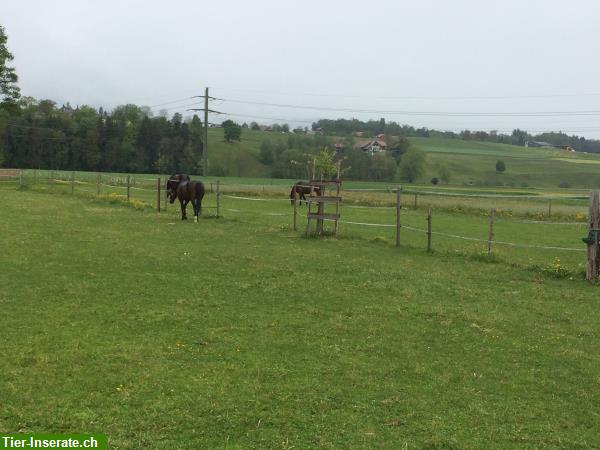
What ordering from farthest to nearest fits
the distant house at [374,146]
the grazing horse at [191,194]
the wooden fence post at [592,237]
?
the distant house at [374,146] → the grazing horse at [191,194] → the wooden fence post at [592,237]

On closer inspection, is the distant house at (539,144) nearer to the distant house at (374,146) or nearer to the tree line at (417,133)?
the tree line at (417,133)

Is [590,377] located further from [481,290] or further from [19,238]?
[19,238]

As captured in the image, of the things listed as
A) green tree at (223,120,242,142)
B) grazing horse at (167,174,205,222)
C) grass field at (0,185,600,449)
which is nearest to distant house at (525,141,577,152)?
green tree at (223,120,242,142)

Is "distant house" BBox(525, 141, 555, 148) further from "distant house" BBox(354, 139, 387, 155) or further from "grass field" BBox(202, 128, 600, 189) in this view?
"distant house" BBox(354, 139, 387, 155)

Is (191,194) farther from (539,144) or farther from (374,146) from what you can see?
(539,144)

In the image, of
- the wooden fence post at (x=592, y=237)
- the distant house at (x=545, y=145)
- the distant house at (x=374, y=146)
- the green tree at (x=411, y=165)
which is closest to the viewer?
the wooden fence post at (x=592, y=237)

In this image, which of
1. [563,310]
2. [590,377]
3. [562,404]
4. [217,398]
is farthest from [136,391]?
[563,310]

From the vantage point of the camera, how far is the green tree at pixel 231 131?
4497 inches

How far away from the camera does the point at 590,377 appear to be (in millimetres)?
5422

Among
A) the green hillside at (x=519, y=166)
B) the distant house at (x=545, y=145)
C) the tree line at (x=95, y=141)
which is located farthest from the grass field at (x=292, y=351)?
the distant house at (x=545, y=145)

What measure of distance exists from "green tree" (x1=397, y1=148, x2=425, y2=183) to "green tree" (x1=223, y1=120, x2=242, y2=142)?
41915 millimetres

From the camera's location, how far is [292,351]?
5.77 metres

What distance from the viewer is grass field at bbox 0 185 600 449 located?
160 inches

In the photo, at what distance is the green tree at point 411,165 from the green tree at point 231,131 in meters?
41.9
